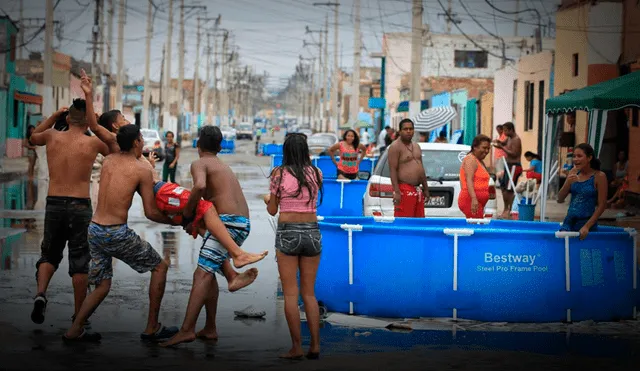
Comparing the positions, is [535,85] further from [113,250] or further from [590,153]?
[113,250]

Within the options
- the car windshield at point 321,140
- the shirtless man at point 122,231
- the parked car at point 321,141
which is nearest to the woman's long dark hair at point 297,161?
the shirtless man at point 122,231

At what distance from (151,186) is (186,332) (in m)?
1.15

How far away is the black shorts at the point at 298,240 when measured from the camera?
8352 mm

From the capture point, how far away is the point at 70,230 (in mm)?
9547

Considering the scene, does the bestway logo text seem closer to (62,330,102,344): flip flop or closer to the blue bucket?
(62,330,102,344): flip flop

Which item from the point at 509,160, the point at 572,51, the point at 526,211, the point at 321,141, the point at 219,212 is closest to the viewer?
the point at 219,212

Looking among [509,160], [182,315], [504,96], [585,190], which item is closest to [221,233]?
[182,315]

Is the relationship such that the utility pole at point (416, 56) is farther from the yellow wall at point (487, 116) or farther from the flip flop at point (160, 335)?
the flip flop at point (160, 335)

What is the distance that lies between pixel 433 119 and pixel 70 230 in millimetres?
23117

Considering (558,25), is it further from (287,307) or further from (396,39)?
(396,39)

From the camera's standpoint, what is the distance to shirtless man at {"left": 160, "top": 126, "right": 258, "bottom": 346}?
28.3 feet

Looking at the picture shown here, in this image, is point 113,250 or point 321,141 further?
point 321,141

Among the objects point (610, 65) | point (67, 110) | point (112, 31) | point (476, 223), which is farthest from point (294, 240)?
point (112, 31)

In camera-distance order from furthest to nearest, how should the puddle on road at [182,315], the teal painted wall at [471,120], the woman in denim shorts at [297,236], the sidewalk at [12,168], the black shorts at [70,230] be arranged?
1. the teal painted wall at [471,120]
2. the sidewalk at [12,168]
3. the black shorts at [70,230]
4. the puddle on road at [182,315]
5. the woman in denim shorts at [297,236]
